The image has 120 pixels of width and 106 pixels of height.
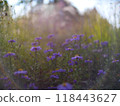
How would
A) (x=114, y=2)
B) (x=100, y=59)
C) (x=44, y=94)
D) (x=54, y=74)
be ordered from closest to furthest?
1. (x=44, y=94)
2. (x=54, y=74)
3. (x=100, y=59)
4. (x=114, y=2)

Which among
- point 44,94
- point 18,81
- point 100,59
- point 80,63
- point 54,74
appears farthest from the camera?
point 100,59

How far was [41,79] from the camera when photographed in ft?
5.64

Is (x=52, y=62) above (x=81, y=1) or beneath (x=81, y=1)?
→ beneath

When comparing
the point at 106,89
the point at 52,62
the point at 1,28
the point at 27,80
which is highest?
the point at 1,28

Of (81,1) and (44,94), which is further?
(81,1)

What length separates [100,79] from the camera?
5.74 ft

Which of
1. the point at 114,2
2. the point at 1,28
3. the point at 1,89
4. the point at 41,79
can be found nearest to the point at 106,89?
the point at 41,79

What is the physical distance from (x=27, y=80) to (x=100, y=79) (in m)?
0.67

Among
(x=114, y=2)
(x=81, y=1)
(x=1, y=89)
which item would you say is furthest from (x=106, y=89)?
(x=81, y=1)

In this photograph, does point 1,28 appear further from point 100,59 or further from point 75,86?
point 100,59

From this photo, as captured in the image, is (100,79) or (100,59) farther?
(100,59)

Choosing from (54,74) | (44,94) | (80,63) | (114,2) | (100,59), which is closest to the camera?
(44,94)

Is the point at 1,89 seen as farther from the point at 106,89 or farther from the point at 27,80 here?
the point at 106,89

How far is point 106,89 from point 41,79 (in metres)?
0.59
